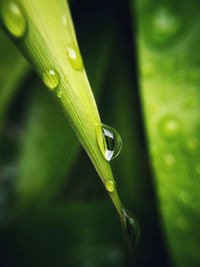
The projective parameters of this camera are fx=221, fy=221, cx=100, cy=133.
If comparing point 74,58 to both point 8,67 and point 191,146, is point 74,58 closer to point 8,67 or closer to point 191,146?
point 191,146

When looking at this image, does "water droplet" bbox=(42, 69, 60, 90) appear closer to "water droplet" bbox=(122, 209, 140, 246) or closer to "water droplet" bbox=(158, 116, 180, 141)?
"water droplet" bbox=(122, 209, 140, 246)

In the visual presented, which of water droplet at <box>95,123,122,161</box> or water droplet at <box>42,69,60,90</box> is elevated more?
water droplet at <box>42,69,60,90</box>

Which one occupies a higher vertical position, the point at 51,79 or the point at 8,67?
the point at 8,67

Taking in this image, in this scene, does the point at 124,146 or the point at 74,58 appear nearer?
the point at 74,58

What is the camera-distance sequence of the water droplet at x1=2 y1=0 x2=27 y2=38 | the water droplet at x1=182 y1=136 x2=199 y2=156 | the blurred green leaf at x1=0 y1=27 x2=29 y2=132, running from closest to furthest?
the water droplet at x1=2 y1=0 x2=27 y2=38 < the water droplet at x1=182 y1=136 x2=199 y2=156 < the blurred green leaf at x1=0 y1=27 x2=29 y2=132

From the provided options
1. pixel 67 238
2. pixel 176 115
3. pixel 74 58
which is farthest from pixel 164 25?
pixel 67 238

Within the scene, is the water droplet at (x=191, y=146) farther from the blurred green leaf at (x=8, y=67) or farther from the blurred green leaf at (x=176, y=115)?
the blurred green leaf at (x=8, y=67)

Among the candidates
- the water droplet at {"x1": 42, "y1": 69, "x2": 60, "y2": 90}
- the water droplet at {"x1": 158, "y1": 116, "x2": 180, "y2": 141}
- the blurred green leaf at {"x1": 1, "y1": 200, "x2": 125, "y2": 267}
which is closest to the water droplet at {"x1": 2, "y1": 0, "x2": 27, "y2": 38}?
the water droplet at {"x1": 42, "y1": 69, "x2": 60, "y2": 90}
